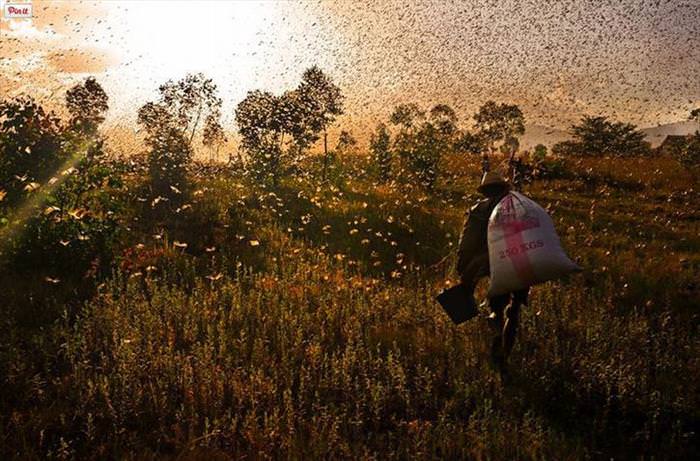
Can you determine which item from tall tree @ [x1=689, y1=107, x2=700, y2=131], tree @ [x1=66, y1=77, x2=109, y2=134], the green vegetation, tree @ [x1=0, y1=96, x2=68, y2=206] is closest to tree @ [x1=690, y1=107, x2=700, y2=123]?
tall tree @ [x1=689, y1=107, x2=700, y2=131]

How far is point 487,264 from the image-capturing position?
18.7 ft

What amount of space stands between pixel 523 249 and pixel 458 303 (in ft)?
3.68

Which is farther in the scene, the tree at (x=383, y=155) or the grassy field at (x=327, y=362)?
the tree at (x=383, y=155)

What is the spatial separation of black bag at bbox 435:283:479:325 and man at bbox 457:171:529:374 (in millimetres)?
136

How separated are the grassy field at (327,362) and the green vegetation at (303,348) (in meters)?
0.03

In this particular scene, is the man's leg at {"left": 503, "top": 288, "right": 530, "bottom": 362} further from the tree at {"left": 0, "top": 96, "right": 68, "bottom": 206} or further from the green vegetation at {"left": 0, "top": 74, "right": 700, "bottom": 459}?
the tree at {"left": 0, "top": 96, "right": 68, "bottom": 206}

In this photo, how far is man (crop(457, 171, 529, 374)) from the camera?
562 cm

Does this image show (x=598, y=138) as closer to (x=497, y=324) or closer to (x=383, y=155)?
(x=383, y=155)

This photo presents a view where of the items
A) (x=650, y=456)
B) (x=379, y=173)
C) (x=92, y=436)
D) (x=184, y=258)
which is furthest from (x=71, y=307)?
(x=379, y=173)

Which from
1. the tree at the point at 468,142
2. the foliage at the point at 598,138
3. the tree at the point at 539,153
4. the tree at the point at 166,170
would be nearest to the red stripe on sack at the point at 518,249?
the tree at the point at 166,170

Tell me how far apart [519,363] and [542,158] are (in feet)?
53.4

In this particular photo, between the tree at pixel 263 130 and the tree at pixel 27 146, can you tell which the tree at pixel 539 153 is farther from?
the tree at pixel 27 146

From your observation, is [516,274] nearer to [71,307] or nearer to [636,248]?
[71,307]

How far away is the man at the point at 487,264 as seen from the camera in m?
5.62
